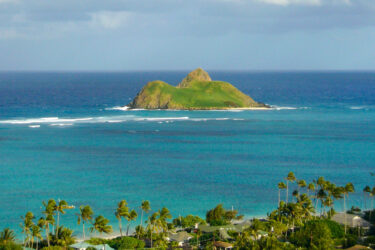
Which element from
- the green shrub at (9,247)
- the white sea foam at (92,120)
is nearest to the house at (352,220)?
the green shrub at (9,247)

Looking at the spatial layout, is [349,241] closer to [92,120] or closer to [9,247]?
[9,247]

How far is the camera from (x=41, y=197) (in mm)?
77438

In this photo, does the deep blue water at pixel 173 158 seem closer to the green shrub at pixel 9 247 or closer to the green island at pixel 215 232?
the green island at pixel 215 232

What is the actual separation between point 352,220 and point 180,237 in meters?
18.9

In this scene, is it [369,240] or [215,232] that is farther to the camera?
[215,232]

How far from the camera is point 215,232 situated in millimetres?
58594

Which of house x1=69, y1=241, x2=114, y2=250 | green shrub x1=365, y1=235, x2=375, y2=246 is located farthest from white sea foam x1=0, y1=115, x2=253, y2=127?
green shrub x1=365, y1=235, x2=375, y2=246

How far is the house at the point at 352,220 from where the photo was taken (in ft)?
207

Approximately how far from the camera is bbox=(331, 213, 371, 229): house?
63000 millimetres

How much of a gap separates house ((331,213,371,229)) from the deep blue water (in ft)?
34.4

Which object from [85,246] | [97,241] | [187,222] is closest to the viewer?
[85,246]

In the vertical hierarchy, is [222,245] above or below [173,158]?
below

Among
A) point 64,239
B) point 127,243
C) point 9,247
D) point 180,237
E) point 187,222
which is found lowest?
point 180,237

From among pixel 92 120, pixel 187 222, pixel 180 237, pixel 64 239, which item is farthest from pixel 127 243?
pixel 92 120
